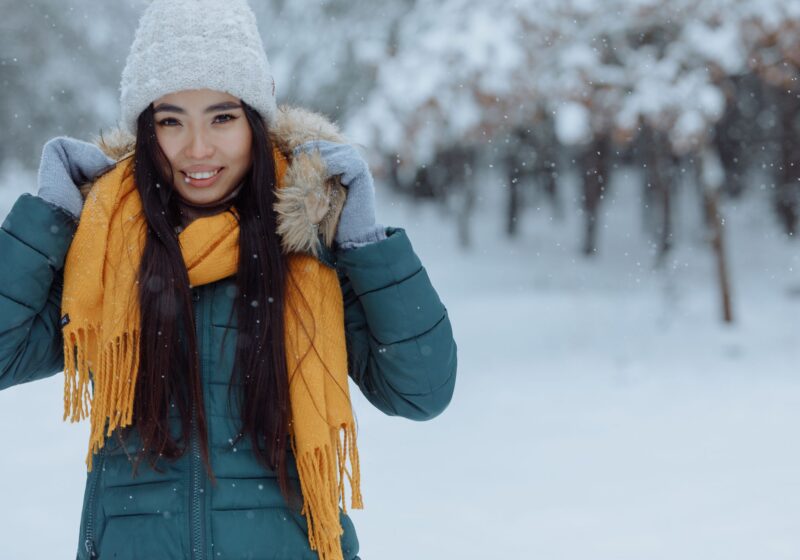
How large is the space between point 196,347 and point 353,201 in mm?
407

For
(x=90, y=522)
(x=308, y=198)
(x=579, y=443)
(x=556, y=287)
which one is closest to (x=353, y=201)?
(x=308, y=198)

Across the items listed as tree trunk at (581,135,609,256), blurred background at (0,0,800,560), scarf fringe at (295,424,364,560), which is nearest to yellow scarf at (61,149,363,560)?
scarf fringe at (295,424,364,560)

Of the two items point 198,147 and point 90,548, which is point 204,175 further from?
point 90,548

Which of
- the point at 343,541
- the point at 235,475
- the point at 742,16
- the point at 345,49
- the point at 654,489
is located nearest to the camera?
the point at 235,475

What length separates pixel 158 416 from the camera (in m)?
1.77

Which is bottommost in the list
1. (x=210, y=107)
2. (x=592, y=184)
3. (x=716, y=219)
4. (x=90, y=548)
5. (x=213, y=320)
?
(x=90, y=548)

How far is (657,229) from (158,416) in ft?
56.8

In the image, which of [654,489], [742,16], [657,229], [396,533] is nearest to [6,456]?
[396,533]

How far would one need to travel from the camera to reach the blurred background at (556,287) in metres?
5.65

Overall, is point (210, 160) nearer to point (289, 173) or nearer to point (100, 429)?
point (289, 173)

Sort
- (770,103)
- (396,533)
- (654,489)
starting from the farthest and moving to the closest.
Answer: (770,103), (654,489), (396,533)

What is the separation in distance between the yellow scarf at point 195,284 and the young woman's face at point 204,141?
8 centimetres

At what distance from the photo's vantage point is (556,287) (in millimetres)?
14383

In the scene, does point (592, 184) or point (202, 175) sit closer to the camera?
point (202, 175)
